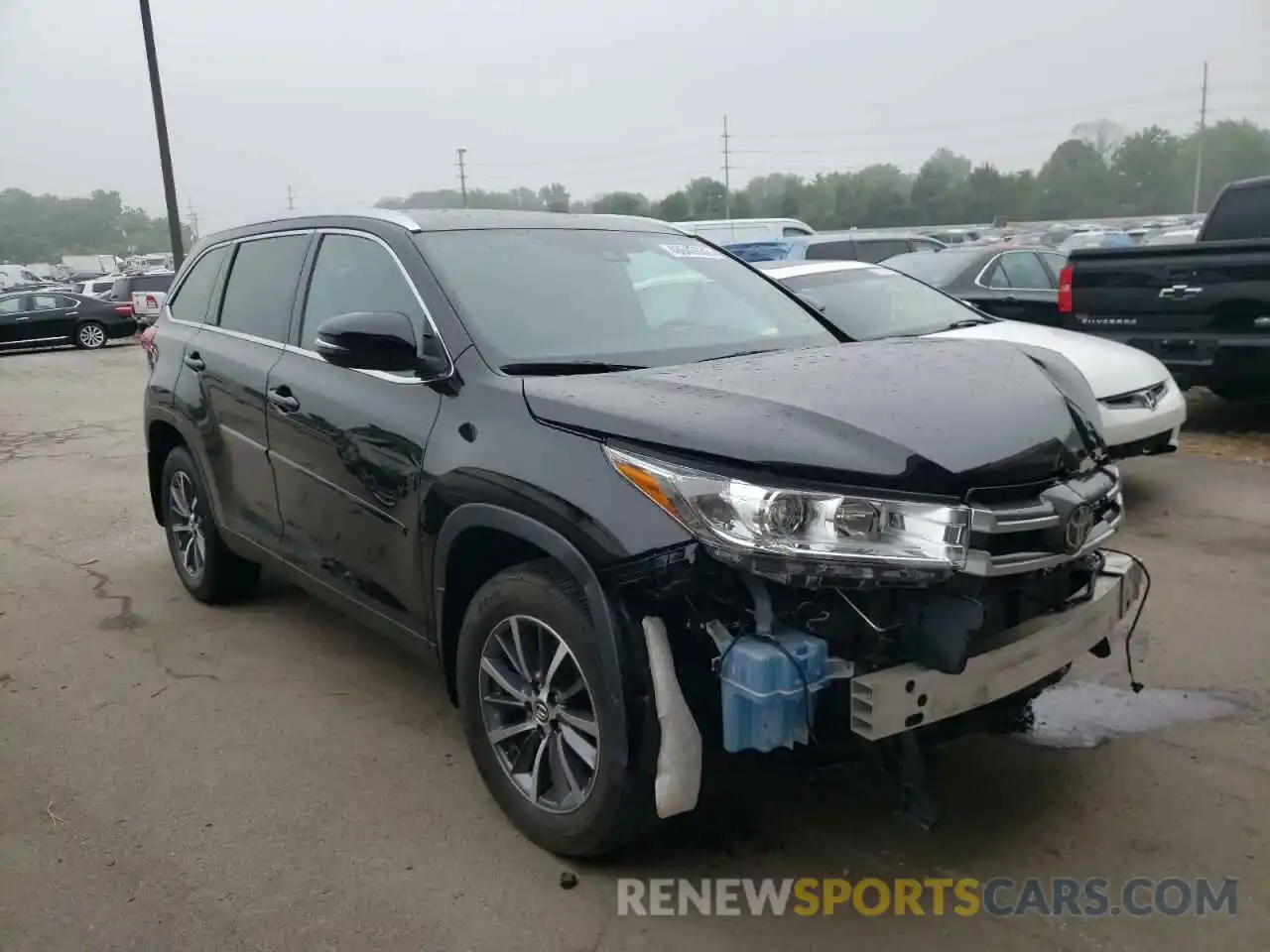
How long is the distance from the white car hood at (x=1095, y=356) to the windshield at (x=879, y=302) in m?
0.23

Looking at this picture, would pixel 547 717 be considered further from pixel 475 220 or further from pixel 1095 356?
pixel 1095 356

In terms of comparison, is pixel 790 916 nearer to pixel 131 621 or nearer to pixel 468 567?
pixel 468 567

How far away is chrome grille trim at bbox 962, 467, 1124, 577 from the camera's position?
2529mm

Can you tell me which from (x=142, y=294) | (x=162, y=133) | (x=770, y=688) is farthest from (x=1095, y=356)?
(x=142, y=294)

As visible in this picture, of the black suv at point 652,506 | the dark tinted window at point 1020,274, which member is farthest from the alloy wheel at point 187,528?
the dark tinted window at point 1020,274

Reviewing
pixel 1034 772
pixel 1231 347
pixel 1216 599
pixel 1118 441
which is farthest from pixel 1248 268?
pixel 1034 772

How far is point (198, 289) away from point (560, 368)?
115 inches

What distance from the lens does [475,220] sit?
3969mm

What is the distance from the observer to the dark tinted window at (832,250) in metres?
16.5

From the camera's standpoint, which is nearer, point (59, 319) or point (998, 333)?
point (998, 333)

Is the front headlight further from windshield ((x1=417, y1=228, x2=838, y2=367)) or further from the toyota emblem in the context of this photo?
windshield ((x1=417, y1=228, x2=838, y2=367))

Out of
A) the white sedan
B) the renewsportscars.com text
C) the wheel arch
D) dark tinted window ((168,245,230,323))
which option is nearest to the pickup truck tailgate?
the white sedan

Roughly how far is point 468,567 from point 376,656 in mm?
1614

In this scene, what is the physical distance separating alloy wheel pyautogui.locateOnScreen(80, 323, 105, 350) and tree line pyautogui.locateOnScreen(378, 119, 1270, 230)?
31.6 m
